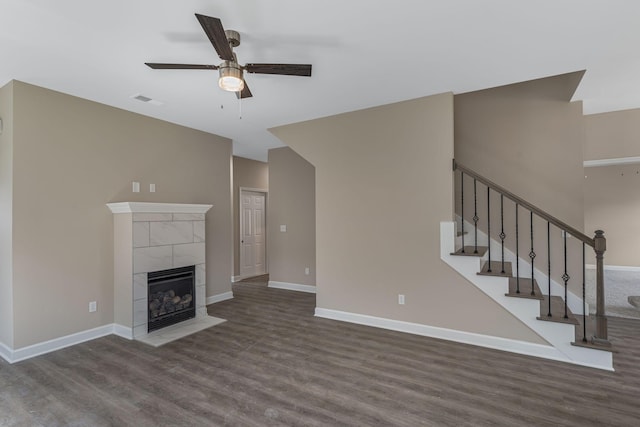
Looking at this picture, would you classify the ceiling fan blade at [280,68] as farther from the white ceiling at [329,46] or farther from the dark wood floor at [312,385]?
the dark wood floor at [312,385]

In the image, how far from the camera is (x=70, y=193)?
11.5 feet

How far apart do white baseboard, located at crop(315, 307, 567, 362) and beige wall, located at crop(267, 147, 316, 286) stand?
174 cm

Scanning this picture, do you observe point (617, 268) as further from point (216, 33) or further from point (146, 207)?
point (146, 207)

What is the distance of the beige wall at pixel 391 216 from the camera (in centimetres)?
354

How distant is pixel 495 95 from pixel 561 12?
90.5 inches

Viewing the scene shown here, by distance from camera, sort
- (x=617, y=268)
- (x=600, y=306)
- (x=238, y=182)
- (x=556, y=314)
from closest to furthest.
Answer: (x=600, y=306) → (x=556, y=314) → (x=238, y=182) → (x=617, y=268)

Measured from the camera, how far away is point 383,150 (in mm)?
3955

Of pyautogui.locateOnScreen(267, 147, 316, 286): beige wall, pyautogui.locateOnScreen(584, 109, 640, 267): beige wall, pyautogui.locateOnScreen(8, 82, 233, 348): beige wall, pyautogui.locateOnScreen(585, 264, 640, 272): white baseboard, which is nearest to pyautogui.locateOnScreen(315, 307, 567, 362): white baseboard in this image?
pyautogui.locateOnScreen(267, 147, 316, 286): beige wall

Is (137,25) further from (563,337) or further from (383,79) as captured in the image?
(563,337)

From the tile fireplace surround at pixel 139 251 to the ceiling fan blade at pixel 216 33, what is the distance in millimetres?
2399

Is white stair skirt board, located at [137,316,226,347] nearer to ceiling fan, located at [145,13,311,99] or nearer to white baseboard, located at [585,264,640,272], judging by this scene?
ceiling fan, located at [145,13,311,99]

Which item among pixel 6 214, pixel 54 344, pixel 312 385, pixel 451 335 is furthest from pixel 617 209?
pixel 6 214

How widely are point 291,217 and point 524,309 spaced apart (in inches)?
163

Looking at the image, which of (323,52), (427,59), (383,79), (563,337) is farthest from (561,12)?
(563,337)
